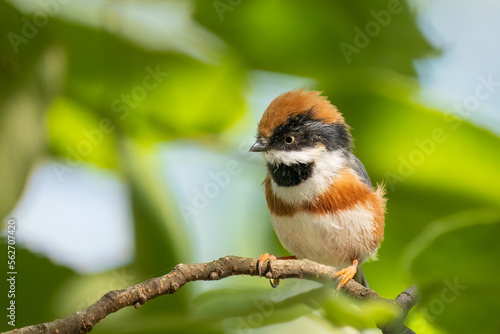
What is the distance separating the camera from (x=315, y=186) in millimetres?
1185

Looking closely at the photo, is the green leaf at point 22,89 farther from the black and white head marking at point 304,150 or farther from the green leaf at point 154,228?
the black and white head marking at point 304,150

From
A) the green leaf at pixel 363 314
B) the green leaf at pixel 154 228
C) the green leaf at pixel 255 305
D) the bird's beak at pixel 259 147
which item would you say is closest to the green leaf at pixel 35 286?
the green leaf at pixel 154 228

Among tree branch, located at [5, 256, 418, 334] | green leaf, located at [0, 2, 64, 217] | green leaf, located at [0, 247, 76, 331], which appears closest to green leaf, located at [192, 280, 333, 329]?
tree branch, located at [5, 256, 418, 334]

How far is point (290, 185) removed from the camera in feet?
3.85

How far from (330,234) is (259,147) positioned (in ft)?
0.90

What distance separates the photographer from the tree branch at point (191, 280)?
53cm

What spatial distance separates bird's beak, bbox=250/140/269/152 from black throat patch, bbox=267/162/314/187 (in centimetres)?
6

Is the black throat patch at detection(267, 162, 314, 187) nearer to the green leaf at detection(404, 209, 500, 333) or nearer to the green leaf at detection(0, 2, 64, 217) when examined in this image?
the green leaf at detection(0, 2, 64, 217)

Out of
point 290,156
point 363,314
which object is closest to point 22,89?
point 290,156

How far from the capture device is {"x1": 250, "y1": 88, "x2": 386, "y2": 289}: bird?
3.71ft

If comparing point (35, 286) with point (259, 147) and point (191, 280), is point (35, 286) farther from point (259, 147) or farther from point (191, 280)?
point (259, 147)

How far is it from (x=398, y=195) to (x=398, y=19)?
1.01 ft

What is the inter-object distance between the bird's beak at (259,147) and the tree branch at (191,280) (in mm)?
339

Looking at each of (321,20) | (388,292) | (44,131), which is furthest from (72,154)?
(388,292)
